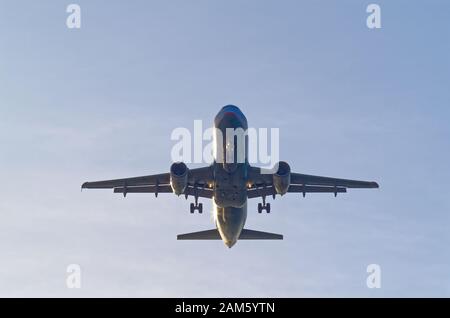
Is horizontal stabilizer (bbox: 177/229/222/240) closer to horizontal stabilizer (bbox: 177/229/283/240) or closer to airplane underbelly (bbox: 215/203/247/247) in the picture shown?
horizontal stabilizer (bbox: 177/229/283/240)

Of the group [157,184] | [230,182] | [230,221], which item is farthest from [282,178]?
[157,184]

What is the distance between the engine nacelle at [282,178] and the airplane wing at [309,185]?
9.44ft

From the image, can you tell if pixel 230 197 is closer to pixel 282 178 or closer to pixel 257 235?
A: pixel 282 178

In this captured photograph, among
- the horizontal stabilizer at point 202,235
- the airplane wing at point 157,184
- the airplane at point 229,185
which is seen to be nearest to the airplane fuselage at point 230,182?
the airplane at point 229,185

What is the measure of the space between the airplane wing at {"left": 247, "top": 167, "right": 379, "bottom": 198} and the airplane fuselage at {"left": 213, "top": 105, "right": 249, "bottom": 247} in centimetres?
239

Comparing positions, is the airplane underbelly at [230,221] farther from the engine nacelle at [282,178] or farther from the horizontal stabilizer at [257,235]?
the horizontal stabilizer at [257,235]

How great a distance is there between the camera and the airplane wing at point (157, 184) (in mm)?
55562
